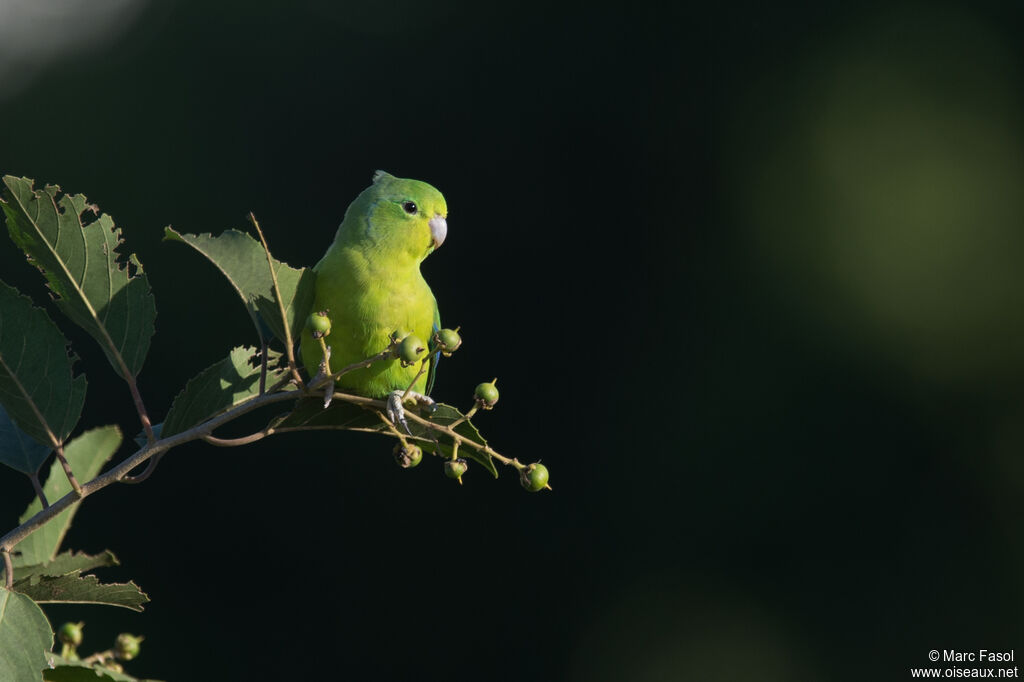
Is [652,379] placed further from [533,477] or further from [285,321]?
[285,321]

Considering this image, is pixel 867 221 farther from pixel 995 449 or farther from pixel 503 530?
pixel 503 530

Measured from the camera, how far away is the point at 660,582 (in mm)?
8539

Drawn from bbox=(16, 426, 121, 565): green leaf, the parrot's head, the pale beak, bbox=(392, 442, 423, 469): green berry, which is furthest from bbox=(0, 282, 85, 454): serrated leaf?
the pale beak

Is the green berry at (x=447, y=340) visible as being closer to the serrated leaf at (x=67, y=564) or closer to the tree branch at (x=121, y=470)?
the tree branch at (x=121, y=470)

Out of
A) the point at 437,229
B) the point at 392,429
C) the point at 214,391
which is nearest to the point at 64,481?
the point at 214,391

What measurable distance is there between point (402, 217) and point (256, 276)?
1.97 ft

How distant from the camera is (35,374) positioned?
4.13 feet

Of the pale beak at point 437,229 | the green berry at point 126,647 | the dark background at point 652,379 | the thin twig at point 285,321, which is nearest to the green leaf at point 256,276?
the thin twig at point 285,321

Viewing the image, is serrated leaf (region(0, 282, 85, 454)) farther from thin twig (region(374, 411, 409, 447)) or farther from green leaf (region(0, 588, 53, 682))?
thin twig (region(374, 411, 409, 447))

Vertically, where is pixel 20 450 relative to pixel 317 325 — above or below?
below

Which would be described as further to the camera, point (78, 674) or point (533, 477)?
point (533, 477)

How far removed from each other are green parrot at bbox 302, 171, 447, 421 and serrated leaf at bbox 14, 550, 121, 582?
43 cm

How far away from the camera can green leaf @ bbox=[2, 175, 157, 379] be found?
1.22m

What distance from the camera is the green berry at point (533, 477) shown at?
4.85ft
